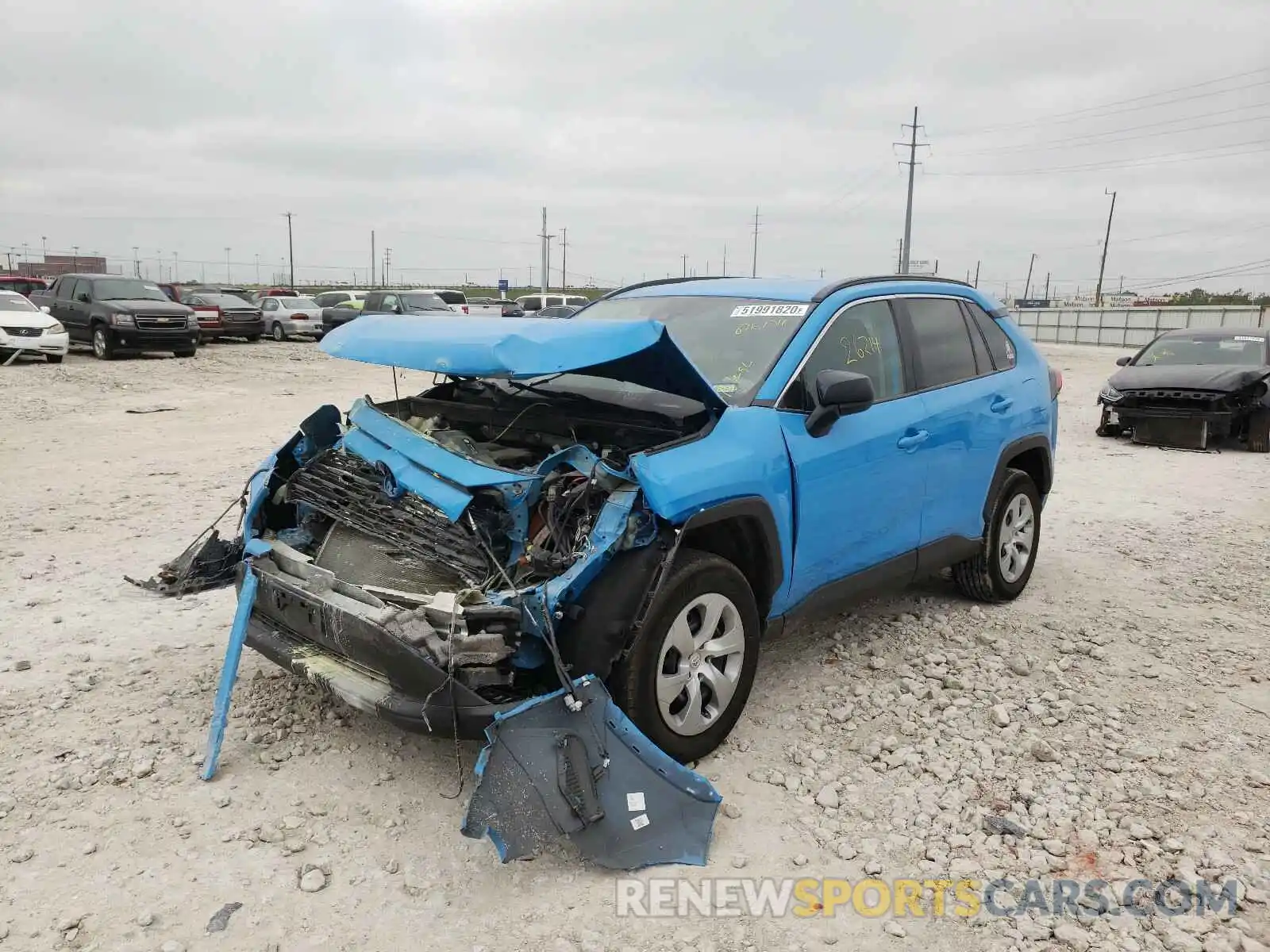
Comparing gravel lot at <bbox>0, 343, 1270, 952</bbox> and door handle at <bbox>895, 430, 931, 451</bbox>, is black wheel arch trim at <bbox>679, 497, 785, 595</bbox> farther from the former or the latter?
door handle at <bbox>895, 430, 931, 451</bbox>

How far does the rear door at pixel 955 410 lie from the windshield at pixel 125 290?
65.5 ft

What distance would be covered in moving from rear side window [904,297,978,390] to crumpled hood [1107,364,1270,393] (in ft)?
26.6

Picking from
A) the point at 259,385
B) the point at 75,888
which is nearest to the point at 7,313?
the point at 259,385

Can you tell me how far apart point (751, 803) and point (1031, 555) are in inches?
124

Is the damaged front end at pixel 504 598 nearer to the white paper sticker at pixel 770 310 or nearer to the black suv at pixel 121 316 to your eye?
the white paper sticker at pixel 770 310

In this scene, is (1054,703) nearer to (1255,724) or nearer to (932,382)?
(1255,724)

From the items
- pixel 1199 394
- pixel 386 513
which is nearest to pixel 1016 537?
pixel 386 513

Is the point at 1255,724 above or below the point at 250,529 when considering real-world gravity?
below

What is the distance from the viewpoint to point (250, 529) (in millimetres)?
4008

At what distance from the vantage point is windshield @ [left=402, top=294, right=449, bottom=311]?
2458 cm

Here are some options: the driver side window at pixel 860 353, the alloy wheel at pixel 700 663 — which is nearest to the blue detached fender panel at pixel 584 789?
the alloy wheel at pixel 700 663

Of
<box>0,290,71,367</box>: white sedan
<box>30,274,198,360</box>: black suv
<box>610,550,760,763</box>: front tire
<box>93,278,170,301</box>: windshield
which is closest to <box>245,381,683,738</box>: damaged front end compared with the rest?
<box>610,550,760,763</box>: front tire

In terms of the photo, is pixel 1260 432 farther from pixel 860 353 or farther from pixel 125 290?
pixel 125 290

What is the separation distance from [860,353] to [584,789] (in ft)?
8.06
